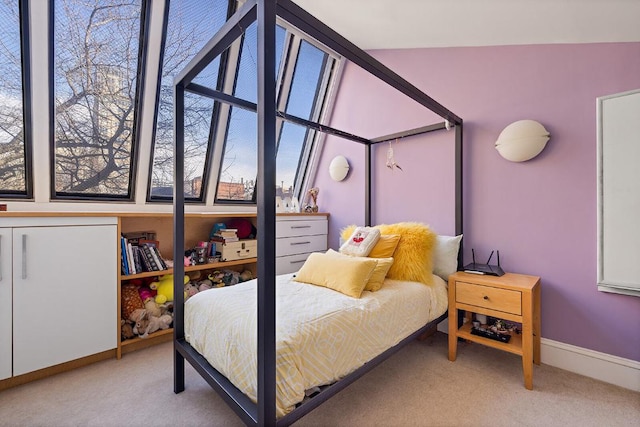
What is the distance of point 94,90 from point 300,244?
2.32 metres

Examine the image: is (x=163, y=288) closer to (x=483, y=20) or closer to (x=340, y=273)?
(x=340, y=273)

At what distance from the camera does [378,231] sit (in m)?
2.38

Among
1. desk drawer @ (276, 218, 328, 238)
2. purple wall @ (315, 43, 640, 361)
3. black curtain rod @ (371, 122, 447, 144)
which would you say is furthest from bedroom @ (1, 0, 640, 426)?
desk drawer @ (276, 218, 328, 238)

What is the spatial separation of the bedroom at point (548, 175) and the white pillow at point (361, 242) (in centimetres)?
86

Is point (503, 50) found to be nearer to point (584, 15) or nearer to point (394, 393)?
point (584, 15)

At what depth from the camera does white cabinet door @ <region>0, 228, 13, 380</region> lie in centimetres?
168

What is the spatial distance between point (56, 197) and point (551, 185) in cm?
382

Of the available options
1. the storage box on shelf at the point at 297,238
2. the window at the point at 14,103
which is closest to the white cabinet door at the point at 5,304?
the window at the point at 14,103

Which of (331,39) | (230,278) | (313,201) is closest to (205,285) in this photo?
(230,278)

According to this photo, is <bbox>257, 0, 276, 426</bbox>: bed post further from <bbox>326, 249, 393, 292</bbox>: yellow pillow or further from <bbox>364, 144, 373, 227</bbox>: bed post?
<bbox>364, 144, 373, 227</bbox>: bed post

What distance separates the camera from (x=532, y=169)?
2.16 meters

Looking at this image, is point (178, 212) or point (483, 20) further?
point (483, 20)

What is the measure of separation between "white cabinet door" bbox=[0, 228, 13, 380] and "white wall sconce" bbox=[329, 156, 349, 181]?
9.11 ft

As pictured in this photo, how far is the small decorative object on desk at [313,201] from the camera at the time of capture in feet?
11.9
